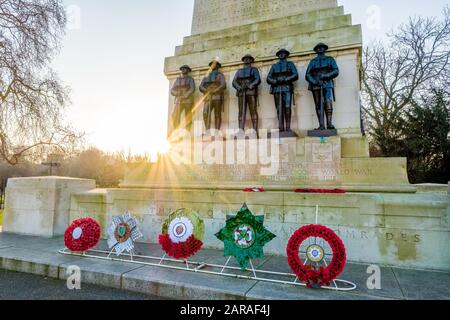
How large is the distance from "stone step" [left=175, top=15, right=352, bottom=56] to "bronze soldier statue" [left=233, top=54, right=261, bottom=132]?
137 cm

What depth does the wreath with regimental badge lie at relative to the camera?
17.5ft

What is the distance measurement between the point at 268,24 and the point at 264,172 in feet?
19.2

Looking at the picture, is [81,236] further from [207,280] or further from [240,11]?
[240,11]

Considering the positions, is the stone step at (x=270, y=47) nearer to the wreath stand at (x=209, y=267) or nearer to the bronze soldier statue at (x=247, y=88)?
the bronze soldier statue at (x=247, y=88)

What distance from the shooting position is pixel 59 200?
921 centimetres

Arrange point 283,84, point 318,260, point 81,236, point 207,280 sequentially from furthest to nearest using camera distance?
1. point 283,84
2. point 81,236
3. point 207,280
4. point 318,260

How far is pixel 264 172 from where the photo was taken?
8.22 m

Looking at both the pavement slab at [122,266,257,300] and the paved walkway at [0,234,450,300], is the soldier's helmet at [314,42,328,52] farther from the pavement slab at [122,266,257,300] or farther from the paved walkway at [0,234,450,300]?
the pavement slab at [122,266,257,300]

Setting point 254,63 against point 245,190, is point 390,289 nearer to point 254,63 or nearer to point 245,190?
point 245,190

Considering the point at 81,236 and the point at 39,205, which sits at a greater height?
the point at 39,205

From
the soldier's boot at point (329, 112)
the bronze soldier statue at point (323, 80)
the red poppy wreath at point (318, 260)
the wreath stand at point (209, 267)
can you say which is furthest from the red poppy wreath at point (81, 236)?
the soldier's boot at point (329, 112)

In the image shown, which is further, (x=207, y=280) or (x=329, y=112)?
(x=329, y=112)

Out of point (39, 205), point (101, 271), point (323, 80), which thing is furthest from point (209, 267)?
point (39, 205)

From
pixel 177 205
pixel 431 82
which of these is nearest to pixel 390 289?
pixel 177 205
